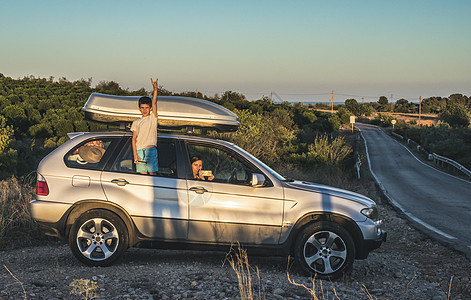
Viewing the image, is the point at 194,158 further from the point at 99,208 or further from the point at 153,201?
the point at 99,208

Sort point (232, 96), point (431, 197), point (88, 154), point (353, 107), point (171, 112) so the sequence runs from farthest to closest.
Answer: point (353, 107) → point (232, 96) → point (431, 197) → point (171, 112) → point (88, 154)

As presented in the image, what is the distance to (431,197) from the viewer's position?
18.8 m

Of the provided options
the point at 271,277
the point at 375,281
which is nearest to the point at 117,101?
the point at 271,277

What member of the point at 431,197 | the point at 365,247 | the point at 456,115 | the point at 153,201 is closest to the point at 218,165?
the point at 153,201

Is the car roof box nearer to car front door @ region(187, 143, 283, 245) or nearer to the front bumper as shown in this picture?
car front door @ region(187, 143, 283, 245)

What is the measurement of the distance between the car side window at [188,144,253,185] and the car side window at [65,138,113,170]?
3.69ft

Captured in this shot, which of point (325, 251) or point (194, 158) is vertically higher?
point (194, 158)

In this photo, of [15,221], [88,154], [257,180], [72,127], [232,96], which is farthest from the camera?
[232,96]

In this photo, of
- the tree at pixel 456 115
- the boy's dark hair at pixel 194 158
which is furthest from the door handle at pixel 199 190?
the tree at pixel 456 115

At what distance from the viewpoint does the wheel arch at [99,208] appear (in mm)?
6160

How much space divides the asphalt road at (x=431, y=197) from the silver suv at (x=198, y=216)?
10.5 ft

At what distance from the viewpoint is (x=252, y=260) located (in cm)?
700

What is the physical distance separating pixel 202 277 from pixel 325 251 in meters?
1.58

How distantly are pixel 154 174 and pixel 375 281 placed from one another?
308cm
